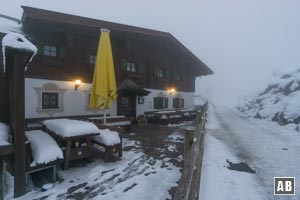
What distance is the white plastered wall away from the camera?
10375mm

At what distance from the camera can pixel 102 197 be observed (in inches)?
172

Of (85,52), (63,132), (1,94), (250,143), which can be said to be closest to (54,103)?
(1,94)

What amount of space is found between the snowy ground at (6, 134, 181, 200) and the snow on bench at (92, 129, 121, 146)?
56 cm

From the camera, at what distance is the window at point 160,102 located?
1672 centimetres

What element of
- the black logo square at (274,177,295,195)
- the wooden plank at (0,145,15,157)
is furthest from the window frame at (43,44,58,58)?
the black logo square at (274,177,295,195)

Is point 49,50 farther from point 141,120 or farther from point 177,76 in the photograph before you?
point 177,76

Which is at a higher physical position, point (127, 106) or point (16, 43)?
point (16, 43)

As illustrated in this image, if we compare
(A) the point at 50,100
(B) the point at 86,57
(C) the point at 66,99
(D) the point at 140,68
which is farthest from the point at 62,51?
(D) the point at 140,68

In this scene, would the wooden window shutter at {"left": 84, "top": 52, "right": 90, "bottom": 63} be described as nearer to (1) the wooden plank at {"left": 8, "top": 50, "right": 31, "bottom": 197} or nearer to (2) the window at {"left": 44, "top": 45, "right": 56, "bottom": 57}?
(2) the window at {"left": 44, "top": 45, "right": 56, "bottom": 57}

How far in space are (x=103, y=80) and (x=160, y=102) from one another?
935 cm

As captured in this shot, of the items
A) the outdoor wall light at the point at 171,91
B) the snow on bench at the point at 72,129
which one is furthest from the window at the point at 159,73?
the snow on bench at the point at 72,129

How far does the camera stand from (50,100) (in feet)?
36.5

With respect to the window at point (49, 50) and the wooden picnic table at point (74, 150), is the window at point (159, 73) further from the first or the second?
the wooden picnic table at point (74, 150)

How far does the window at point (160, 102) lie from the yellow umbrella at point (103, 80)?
8.48 m
